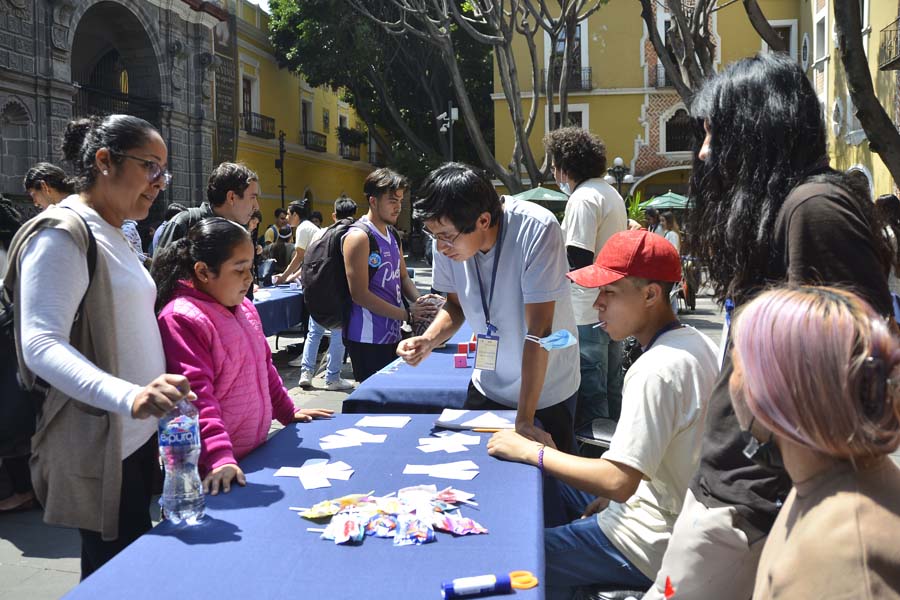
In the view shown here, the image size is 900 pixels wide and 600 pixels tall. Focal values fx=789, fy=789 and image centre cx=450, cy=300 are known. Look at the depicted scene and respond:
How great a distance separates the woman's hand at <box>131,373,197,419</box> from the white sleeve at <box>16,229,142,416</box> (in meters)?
0.03

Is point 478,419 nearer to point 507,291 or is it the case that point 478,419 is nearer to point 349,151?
point 507,291

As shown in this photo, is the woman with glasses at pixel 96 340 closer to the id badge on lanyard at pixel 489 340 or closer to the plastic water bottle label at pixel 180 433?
the plastic water bottle label at pixel 180 433

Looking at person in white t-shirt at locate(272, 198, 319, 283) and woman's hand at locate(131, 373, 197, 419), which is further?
person in white t-shirt at locate(272, 198, 319, 283)

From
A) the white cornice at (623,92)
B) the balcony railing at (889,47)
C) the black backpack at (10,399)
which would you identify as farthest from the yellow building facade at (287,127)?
the black backpack at (10,399)

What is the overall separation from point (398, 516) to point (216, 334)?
916mm

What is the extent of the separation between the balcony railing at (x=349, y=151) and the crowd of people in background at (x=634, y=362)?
36620 mm

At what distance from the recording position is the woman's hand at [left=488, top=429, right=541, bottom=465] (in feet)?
8.13

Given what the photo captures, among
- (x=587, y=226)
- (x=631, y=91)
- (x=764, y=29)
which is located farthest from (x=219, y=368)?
(x=631, y=91)

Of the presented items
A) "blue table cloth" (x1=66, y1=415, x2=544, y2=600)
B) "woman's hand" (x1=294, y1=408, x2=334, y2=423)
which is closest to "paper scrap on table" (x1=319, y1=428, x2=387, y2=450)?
"woman's hand" (x1=294, y1=408, x2=334, y2=423)

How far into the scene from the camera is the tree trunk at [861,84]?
260 inches

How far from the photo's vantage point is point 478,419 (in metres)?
2.99

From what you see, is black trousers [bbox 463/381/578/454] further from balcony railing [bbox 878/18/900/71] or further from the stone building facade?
balcony railing [bbox 878/18/900/71]

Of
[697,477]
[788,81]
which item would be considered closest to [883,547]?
[697,477]

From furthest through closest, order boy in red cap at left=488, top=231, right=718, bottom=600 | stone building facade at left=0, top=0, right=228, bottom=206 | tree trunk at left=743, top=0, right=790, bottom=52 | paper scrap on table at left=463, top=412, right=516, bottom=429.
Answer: stone building facade at left=0, top=0, right=228, bottom=206 → tree trunk at left=743, top=0, right=790, bottom=52 → paper scrap on table at left=463, top=412, right=516, bottom=429 → boy in red cap at left=488, top=231, right=718, bottom=600
